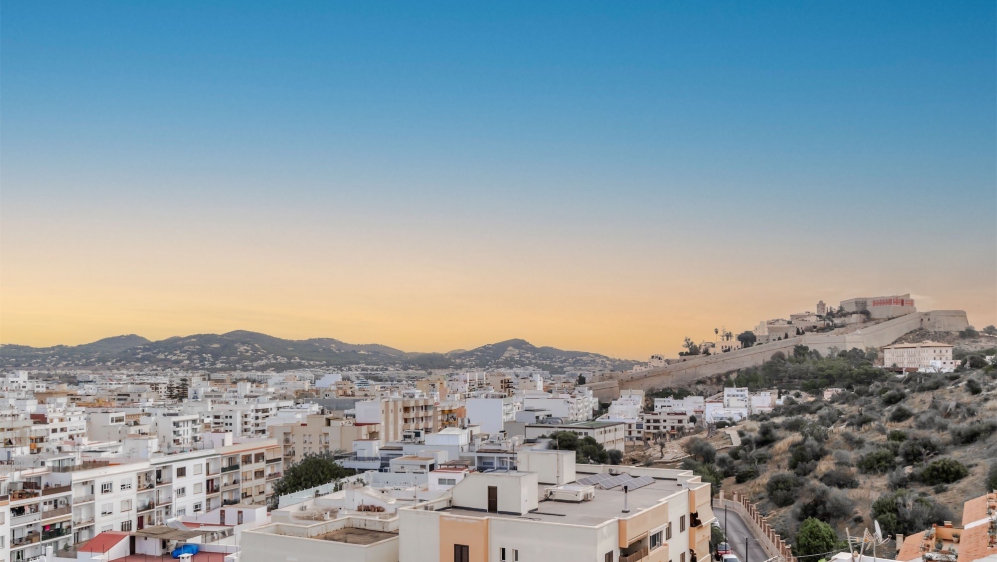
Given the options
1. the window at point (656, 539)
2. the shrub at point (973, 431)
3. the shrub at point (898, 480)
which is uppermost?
the window at point (656, 539)

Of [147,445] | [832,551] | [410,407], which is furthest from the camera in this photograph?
[410,407]

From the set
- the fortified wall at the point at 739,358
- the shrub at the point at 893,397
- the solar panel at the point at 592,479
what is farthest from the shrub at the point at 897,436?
the fortified wall at the point at 739,358

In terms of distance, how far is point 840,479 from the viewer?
92.2 feet

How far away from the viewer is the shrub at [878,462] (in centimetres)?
2833

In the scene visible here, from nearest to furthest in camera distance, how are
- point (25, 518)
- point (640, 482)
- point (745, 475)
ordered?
point (640, 482) → point (25, 518) → point (745, 475)

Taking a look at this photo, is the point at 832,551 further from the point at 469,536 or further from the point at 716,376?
the point at 716,376

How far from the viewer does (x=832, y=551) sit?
2086 cm

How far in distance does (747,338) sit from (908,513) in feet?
229

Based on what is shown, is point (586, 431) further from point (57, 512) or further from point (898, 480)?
point (57, 512)

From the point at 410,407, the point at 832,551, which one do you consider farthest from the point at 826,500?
the point at 410,407

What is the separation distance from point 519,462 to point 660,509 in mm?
2857

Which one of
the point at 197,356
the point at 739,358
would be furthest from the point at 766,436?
the point at 197,356

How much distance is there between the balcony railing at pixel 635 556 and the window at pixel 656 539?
358 millimetres

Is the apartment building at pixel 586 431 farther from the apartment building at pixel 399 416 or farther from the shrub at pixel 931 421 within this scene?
the shrub at pixel 931 421
